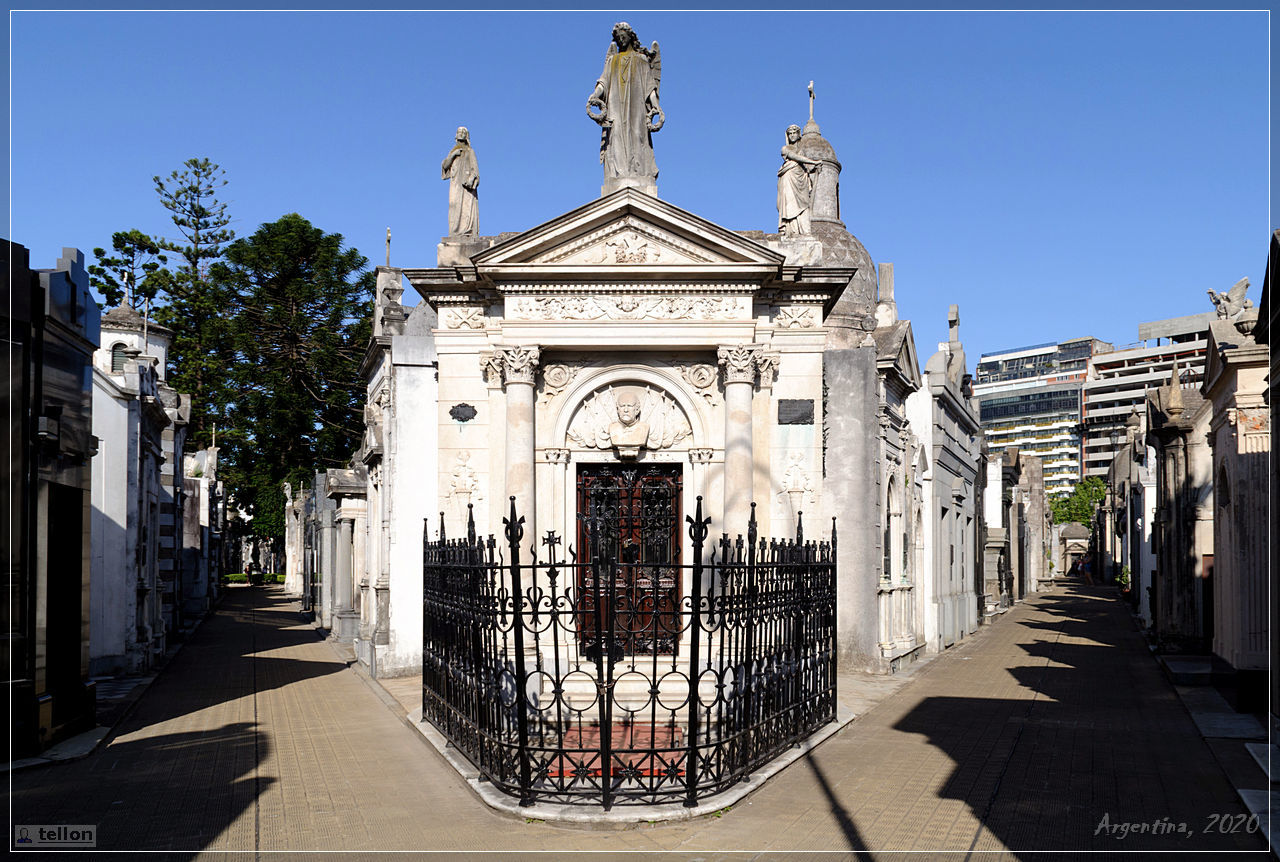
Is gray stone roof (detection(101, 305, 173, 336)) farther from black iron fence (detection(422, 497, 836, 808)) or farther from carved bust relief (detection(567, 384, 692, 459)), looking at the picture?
black iron fence (detection(422, 497, 836, 808))

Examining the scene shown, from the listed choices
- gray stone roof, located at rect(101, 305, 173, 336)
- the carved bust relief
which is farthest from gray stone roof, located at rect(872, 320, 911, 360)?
gray stone roof, located at rect(101, 305, 173, 336)

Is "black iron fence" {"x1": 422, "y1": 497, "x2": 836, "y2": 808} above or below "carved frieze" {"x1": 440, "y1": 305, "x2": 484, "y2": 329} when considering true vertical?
below

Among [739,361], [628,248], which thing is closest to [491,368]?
[628,248]

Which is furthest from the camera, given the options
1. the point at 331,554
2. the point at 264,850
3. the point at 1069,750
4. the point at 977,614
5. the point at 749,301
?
the point at 977,614

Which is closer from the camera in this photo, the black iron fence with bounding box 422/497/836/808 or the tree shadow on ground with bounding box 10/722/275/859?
the tree shadow on ground with bounding box 10/722/275/859

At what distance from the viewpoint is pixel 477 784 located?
32.1 feet

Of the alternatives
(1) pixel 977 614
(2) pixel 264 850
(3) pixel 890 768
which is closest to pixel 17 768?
(2) pixel 264 850

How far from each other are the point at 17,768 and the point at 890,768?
8147 millimetres

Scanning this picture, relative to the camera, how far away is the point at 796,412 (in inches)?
640

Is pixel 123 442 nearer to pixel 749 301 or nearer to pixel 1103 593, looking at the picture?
pixel 749 301

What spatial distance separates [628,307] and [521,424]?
7.13ft

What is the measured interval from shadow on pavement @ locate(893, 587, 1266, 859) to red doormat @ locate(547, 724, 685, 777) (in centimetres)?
236

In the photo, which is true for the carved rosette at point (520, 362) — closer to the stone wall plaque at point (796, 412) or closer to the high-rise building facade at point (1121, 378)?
the stone wall plaque at point (796, 412)

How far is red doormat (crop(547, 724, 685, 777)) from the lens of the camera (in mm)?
9133
